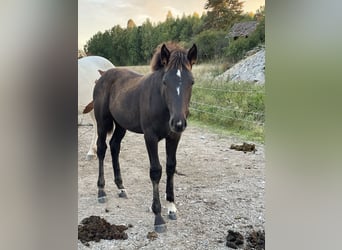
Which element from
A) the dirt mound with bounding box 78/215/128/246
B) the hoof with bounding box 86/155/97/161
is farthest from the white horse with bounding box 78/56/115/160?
the dirt mound with bounding box 78/215/128/246

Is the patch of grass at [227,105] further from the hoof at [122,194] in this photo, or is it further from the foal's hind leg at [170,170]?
the hoof at [122,194]

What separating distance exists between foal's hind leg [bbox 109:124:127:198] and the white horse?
0.25 ft

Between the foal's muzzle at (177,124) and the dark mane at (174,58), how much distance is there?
0.20 m

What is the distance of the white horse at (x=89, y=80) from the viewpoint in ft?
4.47

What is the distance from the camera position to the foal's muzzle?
1.30 meters

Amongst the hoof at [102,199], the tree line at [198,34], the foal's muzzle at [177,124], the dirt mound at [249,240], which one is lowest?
the dirt mound at [249,240]

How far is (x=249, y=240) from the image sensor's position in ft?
4.33

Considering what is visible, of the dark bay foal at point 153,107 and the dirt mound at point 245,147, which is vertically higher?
the dark bay foal at point 153,107

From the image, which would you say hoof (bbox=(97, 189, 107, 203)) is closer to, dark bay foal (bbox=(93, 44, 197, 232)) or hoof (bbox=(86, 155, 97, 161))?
dark bay foal (bbox=(93, 44, 197, 232))

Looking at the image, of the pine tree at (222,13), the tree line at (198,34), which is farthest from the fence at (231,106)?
the pine tree at (222,13)
